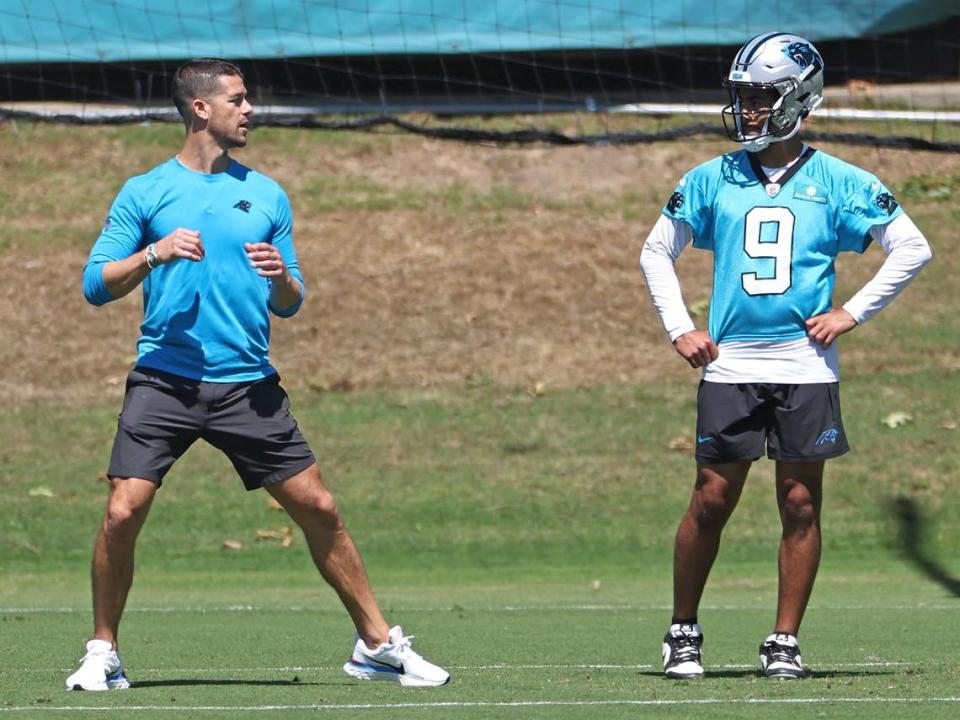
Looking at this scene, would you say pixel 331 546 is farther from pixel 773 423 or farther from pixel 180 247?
pixel 773 423

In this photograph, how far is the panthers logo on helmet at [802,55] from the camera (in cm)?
599

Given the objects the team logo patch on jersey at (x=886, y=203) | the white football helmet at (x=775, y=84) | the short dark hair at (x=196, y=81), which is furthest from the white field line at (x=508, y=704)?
the short dark hair at (x=196, y=81)

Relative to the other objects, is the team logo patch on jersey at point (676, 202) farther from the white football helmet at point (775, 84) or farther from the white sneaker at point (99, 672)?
the white sneaker at point (99, 672)

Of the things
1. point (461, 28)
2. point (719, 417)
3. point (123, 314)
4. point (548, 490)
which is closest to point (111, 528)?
point (719, 417)

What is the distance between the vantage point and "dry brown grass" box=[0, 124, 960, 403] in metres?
12.8

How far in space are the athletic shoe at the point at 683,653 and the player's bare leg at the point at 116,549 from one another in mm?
1868

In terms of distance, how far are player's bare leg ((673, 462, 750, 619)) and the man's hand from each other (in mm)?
506

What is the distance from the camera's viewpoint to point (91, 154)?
1533 centimetres

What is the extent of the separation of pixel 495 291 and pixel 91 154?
169 inches

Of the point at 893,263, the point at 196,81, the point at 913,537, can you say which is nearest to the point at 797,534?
the point at 893,263

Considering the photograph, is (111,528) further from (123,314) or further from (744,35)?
(744,35)

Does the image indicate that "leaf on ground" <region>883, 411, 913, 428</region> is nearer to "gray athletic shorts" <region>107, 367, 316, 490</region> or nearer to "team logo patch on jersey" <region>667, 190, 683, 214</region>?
"team logo patch on jersey" <region>667, 190, 683, 214</region>

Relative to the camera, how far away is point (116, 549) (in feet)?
18.8

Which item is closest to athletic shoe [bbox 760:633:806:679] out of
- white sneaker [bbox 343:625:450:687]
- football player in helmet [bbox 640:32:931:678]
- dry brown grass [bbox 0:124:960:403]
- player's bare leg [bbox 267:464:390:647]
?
football player in helmet [bbox 640:32:931:678]
